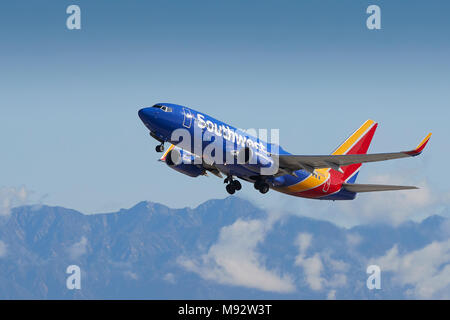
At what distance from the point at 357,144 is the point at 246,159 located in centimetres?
2282

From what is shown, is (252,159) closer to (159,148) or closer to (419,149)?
(159,148)

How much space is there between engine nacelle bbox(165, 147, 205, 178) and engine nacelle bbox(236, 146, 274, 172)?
8.34 meters

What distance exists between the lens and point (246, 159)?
59875 mm

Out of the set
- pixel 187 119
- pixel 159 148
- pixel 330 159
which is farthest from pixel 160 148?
pixel 330 159

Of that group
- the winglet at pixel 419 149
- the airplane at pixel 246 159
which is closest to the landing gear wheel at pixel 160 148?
the airplane at pixel 246 159

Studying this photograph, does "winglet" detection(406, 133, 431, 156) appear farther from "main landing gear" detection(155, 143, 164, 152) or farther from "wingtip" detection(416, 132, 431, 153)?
"main landing gear" detection(155, 143, 164, 152)

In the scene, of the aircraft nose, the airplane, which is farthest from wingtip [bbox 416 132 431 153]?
the aircraft nose

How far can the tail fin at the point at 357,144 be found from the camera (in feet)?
250

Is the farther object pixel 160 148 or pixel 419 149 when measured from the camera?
pixel 160 148

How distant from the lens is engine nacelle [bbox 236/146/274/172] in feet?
196
